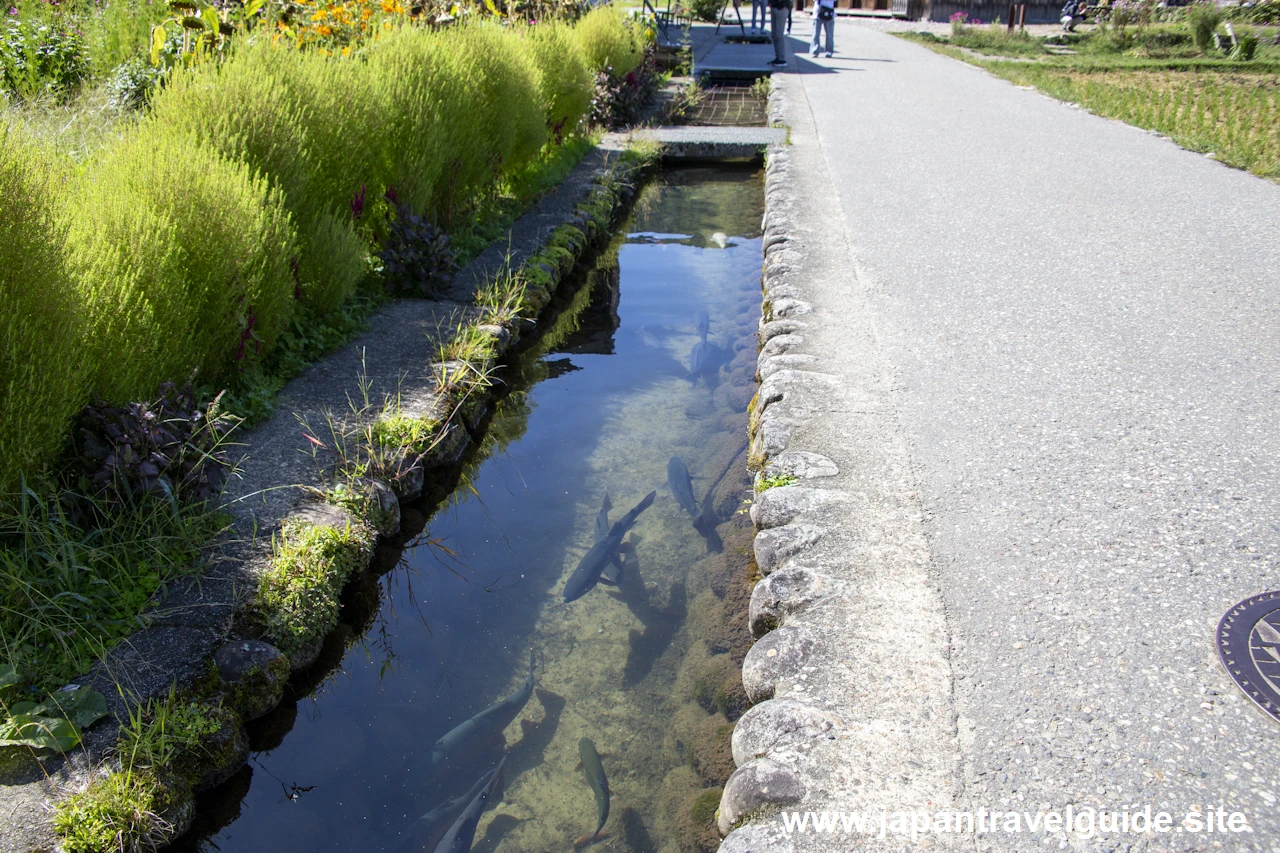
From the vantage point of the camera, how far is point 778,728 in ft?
8.58

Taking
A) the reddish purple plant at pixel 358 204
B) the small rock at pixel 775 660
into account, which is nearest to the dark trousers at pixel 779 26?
the reddish purple plant at pixel 358 204

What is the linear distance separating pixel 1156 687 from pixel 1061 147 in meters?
9.18

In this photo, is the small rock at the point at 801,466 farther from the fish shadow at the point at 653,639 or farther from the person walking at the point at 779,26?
the person walking at the point at 779,26

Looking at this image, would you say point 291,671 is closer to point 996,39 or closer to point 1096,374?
point 1096,374

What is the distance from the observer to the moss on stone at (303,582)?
10.5ft

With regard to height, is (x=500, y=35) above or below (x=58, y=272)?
above

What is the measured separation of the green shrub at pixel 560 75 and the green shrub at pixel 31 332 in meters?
6.97

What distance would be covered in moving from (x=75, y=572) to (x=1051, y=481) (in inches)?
150

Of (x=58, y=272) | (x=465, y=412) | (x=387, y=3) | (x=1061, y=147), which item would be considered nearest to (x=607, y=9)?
(x=387, y=3)

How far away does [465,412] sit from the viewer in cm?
505

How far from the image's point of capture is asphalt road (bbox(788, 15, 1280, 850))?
2443 mm

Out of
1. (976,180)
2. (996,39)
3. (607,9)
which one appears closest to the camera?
(976,180)

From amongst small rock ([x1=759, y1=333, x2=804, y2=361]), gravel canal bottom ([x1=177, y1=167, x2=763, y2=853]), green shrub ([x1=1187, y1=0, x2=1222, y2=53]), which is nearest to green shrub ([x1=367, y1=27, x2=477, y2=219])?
gravel canal bottom ([x1=177, y1=167, x2=763, y2=853])

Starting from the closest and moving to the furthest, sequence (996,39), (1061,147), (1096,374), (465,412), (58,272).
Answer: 1. (58,272)
2. (1096,374)
3. (465,412)
4. (1061,147)
5. (996,39)
